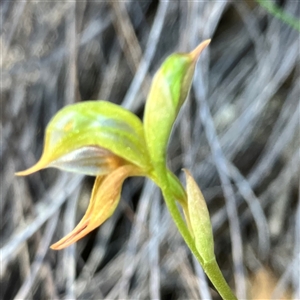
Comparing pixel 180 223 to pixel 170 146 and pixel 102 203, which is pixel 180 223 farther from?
pixel 170 146

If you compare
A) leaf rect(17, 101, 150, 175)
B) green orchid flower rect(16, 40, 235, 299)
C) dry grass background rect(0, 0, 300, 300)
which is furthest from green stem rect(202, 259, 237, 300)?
dry grass background rect(0, 0, 300, 300)

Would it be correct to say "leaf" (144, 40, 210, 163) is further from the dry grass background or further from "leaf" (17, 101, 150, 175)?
the dry grass background

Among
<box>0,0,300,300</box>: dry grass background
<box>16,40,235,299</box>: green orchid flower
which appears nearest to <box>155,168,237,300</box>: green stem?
<box>16,40,235,299</box>: green orchid flower

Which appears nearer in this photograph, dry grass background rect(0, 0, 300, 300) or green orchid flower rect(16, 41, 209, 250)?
green orchid flower rect(16, 41, 209, 250)

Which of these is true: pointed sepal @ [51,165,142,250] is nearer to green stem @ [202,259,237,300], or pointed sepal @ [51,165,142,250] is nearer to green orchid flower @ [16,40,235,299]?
green orchid flower @ [16,40,235,299]

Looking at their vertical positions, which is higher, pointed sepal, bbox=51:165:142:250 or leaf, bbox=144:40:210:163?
leaf, bbox=144:40:210:163

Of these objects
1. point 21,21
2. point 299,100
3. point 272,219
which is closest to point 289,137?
point 299,100

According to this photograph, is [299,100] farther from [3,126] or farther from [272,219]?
[3,126]

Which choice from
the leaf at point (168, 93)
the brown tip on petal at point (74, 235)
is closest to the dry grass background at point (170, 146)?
the brown tip on petal at point (74, 235)
